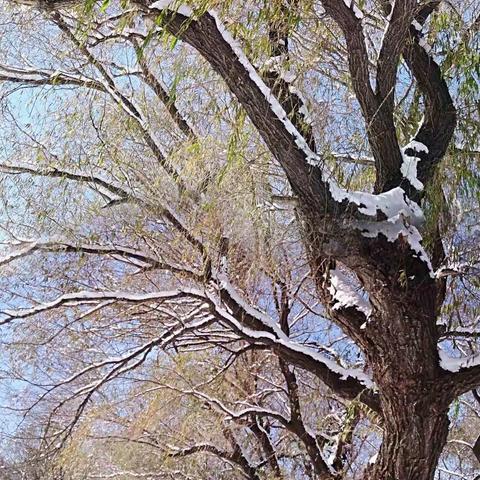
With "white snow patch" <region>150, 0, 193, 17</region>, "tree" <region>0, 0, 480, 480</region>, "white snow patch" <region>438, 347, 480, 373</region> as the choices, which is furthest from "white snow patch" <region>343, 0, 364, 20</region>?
"white snow patch" <region>438, 347, 480, 373</region>

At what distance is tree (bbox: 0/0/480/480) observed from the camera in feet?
7.72

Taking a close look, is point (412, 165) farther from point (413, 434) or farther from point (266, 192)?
point (413, 434)

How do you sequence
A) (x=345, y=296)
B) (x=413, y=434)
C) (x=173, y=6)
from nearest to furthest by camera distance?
(x=173, y=6) < (x=413, y=434) < (x=345, y=296)

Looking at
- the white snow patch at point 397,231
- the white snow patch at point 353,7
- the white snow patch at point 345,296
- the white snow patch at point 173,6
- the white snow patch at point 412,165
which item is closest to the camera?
the white snow patch at point 173,6

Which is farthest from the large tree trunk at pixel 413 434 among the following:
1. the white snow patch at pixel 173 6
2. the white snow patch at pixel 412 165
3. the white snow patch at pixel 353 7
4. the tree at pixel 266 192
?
the white snow patch at pixel 173 6

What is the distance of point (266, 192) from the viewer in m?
2.79

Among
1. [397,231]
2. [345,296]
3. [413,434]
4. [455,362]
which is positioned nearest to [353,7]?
[397,231]

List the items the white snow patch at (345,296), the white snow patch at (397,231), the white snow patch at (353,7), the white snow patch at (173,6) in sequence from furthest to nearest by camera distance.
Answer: the white snow patch at (345,296)
the white snow patch at (397,231)
the white snow patch at (353,7)
the white snow patch at (173,6)

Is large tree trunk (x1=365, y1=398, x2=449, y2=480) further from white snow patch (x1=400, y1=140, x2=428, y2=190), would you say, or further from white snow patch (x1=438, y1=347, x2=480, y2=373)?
white snow patch (x1=400, y1=140, x2=428, y2=190)

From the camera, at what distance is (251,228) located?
2891 millimetres

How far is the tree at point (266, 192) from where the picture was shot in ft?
7.72

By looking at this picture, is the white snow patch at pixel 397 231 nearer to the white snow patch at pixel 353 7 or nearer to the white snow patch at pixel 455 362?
the white snow patch at pixel 455 362

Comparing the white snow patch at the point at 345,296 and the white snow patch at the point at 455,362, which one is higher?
the white snow patch at the point at 345,296

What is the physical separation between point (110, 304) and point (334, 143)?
162 cm
